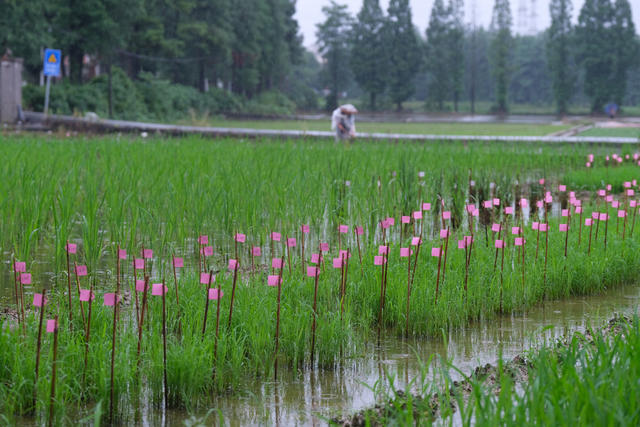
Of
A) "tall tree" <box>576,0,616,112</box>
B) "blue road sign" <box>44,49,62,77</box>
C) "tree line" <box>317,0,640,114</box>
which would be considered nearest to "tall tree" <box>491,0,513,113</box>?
"tree line" <box>317,0,640,114</box>

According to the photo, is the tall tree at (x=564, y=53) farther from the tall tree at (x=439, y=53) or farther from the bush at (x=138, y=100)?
the bush at (x=138, y=100)

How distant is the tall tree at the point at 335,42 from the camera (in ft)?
256

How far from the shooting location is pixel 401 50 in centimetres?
6750

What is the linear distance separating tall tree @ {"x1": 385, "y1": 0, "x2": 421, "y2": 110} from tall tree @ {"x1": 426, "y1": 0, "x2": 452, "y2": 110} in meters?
2.56

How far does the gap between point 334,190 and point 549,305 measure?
344cm

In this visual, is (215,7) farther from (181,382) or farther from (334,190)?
(181,382)

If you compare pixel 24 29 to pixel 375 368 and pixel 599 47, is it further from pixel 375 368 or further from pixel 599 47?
pixel 599 47

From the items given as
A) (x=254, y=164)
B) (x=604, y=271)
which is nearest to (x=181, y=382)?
(x=604, y=271)

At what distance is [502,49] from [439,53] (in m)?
5.94

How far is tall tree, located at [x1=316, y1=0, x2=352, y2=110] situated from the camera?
256 ft

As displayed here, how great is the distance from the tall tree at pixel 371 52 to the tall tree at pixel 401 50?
772 mm

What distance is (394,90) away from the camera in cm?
A: 6700

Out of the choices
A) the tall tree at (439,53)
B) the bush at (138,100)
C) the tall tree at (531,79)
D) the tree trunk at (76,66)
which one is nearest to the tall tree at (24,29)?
the bush at (138,100)

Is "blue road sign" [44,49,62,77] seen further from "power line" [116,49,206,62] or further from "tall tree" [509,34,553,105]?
"tall tree" [509,34,553,105]
